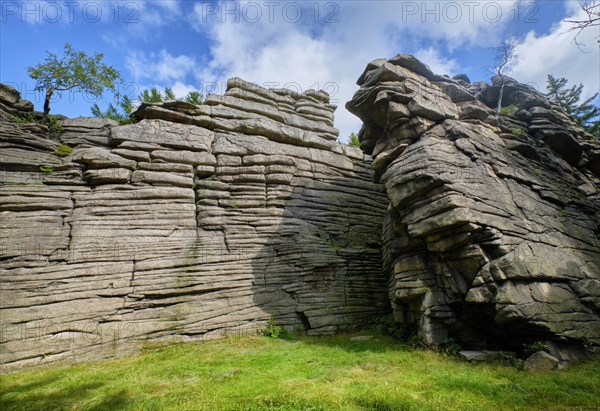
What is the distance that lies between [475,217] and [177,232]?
1173cm

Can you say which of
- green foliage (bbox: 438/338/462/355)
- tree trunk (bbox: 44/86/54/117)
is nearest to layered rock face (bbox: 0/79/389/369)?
tree trunk (bbox: 44/86/54/117)

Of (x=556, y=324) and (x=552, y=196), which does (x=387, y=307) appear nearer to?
(x=556, y=324)

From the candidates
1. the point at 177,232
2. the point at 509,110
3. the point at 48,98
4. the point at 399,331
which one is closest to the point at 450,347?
the point at 399,331

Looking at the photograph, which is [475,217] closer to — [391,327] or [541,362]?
[541,362]

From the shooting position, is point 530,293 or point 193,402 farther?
point 530,293

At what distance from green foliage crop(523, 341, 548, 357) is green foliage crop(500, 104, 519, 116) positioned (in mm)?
14386

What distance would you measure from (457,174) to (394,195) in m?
2.50

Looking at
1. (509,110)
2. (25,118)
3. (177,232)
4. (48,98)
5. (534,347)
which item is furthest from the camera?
(509,110)

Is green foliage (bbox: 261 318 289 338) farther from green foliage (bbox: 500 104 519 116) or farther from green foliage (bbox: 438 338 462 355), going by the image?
green foliage (bbox: 500 104 519 116)

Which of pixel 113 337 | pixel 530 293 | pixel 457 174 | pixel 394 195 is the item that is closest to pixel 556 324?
pixel 530 293

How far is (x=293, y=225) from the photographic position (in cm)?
1530

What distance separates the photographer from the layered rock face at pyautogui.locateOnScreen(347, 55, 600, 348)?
32.9 feet

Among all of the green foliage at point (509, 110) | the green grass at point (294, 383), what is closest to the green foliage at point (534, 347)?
the green grass at point (294, 383)

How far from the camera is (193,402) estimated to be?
6.71 m
